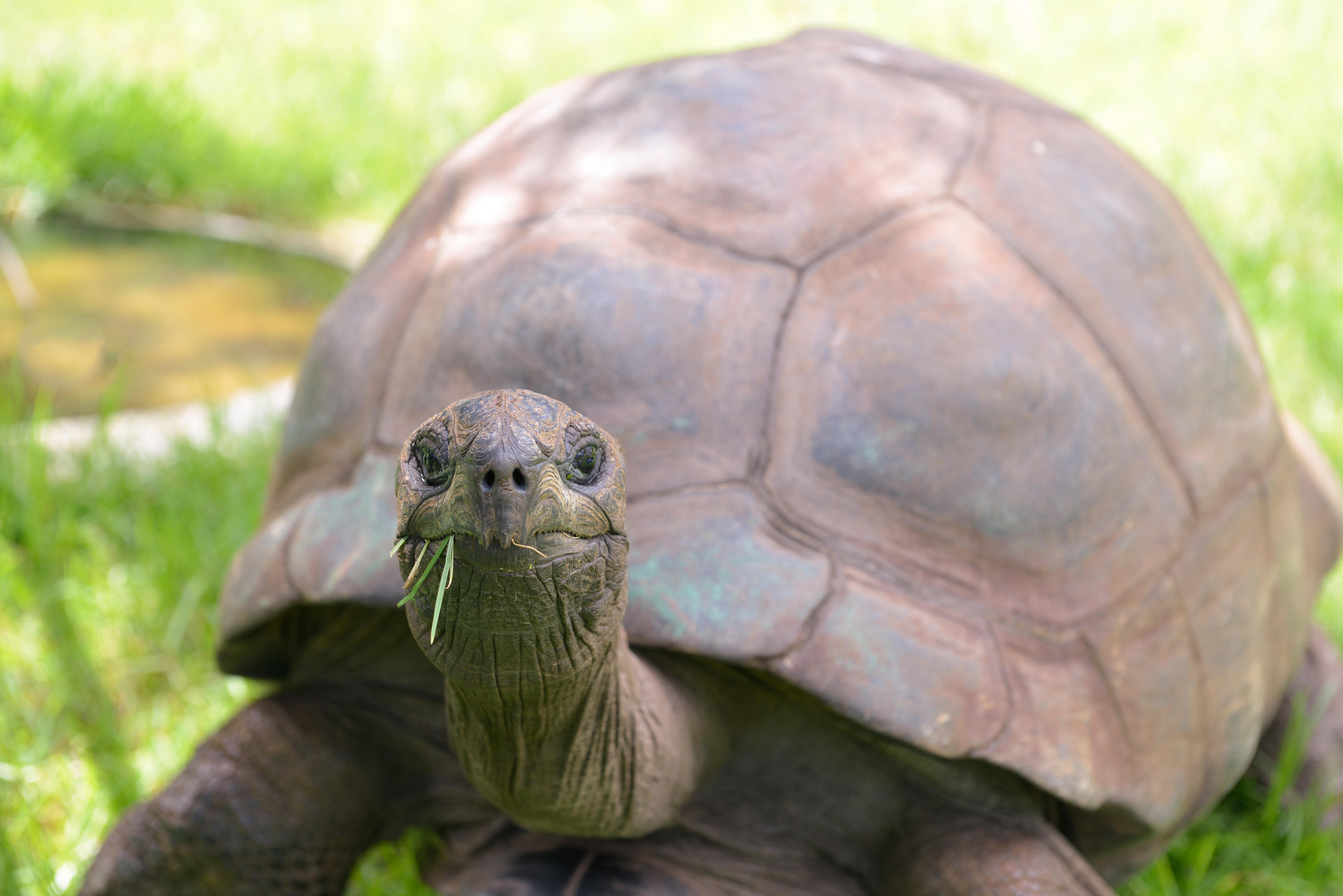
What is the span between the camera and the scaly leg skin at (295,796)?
2109 millimetres

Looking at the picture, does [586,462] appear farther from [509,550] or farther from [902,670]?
[902,670]

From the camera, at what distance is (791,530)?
1.86 meters

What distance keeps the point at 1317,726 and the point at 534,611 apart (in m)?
2.21

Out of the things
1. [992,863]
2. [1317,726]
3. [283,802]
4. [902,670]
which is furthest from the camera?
[1317,726]

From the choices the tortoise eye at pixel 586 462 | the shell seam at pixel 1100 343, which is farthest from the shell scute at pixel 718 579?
the shell seam at pixel 1100 343

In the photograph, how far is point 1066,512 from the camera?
2027 mm

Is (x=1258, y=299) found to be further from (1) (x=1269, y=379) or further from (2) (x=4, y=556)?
(2) (x=4, y=556)

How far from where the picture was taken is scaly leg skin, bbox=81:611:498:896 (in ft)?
6.92

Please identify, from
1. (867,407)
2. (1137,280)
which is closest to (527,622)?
(867,407)

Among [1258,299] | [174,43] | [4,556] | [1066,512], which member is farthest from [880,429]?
[174,43]

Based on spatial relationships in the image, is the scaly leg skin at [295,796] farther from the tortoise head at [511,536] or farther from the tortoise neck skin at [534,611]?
the tortoise head at [511,536]

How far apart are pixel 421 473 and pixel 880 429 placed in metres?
0.85

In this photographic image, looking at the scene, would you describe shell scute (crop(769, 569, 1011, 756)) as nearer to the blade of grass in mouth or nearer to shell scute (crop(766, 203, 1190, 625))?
shell scute (crop(766, 203, 1190, 625))

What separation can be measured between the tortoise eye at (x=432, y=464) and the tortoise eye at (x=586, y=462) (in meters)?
0.13
